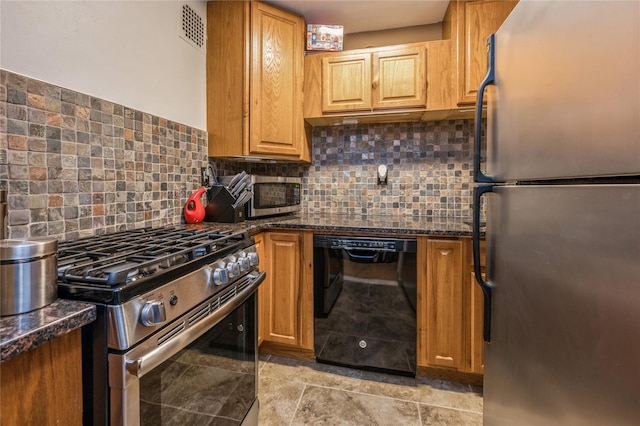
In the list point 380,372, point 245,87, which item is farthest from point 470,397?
point 245,87

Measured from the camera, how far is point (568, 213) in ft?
2.04

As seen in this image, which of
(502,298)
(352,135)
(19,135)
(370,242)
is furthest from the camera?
(352,135)

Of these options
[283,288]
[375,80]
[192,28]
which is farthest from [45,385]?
[375,80]

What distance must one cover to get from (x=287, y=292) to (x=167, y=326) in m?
1.16

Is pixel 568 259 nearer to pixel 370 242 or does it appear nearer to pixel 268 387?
pixel 370 242

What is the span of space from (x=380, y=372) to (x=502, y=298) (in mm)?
1136

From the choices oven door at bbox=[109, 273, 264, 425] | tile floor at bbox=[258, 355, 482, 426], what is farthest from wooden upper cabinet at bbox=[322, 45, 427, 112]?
tile floor at bbox=[258, 355, 482, 426]

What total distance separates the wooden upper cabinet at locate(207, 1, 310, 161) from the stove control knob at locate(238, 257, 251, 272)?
109 centimetres

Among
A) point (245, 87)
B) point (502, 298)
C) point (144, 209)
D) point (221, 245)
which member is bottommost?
point (502, 298)

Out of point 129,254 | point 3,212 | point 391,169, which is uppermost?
point 391,169

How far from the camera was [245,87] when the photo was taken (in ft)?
6.70

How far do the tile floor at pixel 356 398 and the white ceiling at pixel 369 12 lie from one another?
234 cm

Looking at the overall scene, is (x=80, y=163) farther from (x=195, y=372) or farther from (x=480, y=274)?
(x=480, y=274)

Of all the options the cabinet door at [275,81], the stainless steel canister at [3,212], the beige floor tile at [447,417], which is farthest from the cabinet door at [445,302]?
the stainless steel canister at [3,212]
